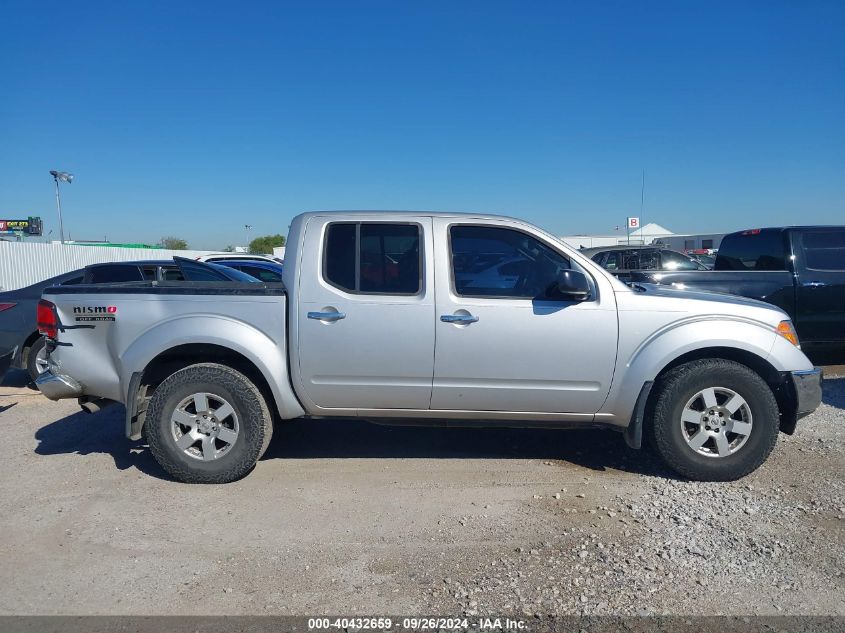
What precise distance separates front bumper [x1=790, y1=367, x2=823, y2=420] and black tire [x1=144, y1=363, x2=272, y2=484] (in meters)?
3.78

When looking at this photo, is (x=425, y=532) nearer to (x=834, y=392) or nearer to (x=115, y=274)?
(x=834, y=392)

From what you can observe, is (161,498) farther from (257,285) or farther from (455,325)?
(455,325)

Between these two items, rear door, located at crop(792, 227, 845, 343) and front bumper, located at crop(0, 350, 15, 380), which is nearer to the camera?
front bumper, located at crop(0, 350, 15, 380)

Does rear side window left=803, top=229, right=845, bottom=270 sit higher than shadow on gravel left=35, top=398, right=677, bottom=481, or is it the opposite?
rear side window left=803, top=229, right=845, bottom=270

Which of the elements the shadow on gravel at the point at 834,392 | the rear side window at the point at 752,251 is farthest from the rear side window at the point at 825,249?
the shadow on gravel at the point at 834,392

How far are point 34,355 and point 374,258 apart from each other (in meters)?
5.27

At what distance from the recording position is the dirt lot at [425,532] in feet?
10.1

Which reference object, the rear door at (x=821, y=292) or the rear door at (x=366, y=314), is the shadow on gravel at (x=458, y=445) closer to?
the rear door at (x=366, y=314)

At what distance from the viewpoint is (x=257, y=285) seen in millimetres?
4664

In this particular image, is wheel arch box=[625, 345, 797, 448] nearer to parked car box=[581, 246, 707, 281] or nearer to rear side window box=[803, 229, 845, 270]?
rear side window box=[803, 229, 845, 270]

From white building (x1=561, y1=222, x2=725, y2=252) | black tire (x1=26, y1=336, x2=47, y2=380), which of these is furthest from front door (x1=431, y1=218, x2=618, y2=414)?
white building (x1=561, y1=222, x2=725, y2=252)

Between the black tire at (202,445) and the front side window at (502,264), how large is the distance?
171 cm

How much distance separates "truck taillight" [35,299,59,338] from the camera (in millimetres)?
4570

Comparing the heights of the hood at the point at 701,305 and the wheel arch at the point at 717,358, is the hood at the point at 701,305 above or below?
above
